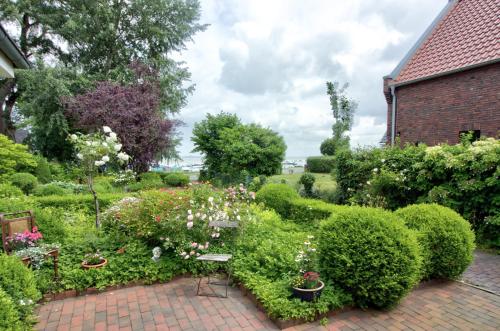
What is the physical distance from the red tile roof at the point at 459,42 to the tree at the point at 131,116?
38.7 ft

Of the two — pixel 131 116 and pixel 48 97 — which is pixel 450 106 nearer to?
pixel 131 116

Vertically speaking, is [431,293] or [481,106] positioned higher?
[481,106]

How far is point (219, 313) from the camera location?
3.39 m

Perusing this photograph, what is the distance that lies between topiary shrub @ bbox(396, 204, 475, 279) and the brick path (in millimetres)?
392

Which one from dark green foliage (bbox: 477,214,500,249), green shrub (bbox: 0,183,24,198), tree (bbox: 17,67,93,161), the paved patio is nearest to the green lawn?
dark green foliage (bbox: 477,214,500,249)

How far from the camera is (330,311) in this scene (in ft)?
11.1

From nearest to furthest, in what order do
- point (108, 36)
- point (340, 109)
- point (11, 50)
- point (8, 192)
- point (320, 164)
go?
1. point (11, 50)
2. point (8, 192)
3. point (108, 36)
4. point (320, 164)
5. point (340, 109)

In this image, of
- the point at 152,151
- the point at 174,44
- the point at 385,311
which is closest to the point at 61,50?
the point at 174,44

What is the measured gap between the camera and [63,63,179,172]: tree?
577 inches

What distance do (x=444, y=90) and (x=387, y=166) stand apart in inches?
147

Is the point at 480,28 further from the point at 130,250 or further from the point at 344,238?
the point at 130,250

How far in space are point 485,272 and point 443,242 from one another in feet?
4.75

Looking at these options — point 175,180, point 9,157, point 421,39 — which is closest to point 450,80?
point 421,39

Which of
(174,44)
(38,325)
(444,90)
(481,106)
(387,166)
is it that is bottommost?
(38,325)
